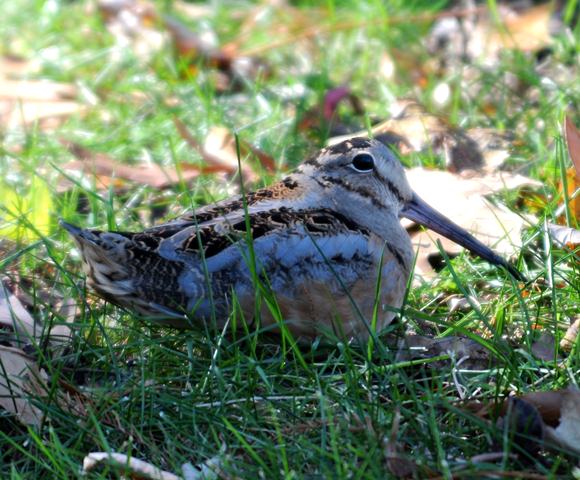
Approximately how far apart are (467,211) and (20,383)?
1.92 metres

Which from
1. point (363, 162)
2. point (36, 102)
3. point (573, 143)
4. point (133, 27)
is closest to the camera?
point (363, 162)

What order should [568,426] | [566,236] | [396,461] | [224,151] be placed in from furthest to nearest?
[224,151] < [566,236] < [568,426] < [396,461]

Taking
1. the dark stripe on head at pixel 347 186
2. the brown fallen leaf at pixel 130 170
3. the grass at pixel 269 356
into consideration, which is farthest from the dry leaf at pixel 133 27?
the dark stripe on head at pixel 347 186

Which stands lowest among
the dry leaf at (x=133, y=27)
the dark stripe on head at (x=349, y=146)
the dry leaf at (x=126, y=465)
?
the dry leaf at (x=126, y=465)

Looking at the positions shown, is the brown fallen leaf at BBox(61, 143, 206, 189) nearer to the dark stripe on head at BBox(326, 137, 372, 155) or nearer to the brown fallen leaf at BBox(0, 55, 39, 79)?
the dark stripe on head at BBox(326, 137, 372, 155)

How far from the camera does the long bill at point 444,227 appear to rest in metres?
3.79

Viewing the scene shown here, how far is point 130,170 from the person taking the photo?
482cm

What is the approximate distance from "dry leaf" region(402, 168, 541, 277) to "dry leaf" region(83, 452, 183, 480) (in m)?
1.60

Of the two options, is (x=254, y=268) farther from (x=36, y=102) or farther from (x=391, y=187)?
(x=36, y=102)

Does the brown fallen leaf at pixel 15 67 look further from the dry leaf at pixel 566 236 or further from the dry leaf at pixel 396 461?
the dry leaf at pixel 396 461

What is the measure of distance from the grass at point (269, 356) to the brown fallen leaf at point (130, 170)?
54mm

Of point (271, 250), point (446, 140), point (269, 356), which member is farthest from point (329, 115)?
point (269, 356)

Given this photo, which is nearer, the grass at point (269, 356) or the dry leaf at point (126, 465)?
the dry leaf at point (126, 465)

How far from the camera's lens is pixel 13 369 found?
317 centimetres
